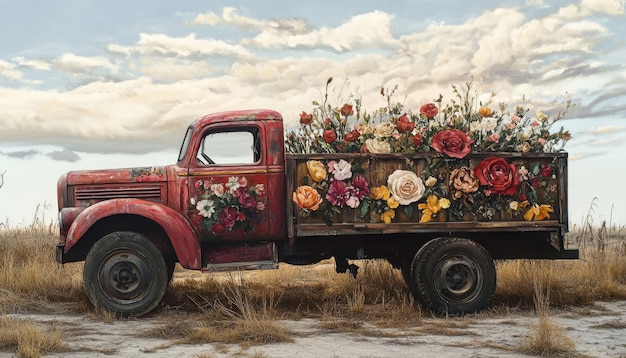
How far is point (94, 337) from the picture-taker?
6668 mm

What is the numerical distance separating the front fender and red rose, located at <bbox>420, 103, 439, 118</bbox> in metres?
3.07

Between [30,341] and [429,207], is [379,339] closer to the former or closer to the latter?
[429,207]

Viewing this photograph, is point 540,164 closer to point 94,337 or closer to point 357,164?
point 357,164

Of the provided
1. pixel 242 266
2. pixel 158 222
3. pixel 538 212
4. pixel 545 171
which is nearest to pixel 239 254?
pixel 242 266

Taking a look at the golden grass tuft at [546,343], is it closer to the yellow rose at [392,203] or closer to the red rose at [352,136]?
the yellow rose at [392,203]

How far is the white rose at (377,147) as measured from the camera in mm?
7832

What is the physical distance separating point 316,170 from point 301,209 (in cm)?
47

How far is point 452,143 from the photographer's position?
310 inches

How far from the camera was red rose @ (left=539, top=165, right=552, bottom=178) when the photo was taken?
8.06 metres

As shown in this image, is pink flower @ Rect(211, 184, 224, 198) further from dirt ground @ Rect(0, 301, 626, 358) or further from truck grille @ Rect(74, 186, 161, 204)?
dirt ground @ Rect(0, 301, 626, 358)

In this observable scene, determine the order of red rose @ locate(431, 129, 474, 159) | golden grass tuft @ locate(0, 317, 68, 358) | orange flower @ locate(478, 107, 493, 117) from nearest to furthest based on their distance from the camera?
golden grass tuft @ locate(0, 317, 68, 358) < red rose @ locate(431, 129, 474, 159) < orange flower @ locate(478, 107, 493, 117)

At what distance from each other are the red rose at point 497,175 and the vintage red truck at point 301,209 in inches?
0.5

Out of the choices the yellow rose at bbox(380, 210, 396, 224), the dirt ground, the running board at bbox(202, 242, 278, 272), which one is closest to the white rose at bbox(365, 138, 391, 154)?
the yellow rose at bbox(380, 210, 396, 224)

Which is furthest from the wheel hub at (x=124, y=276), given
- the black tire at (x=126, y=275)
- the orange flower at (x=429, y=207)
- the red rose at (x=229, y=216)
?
the orange flower at (x=429, y=207)
